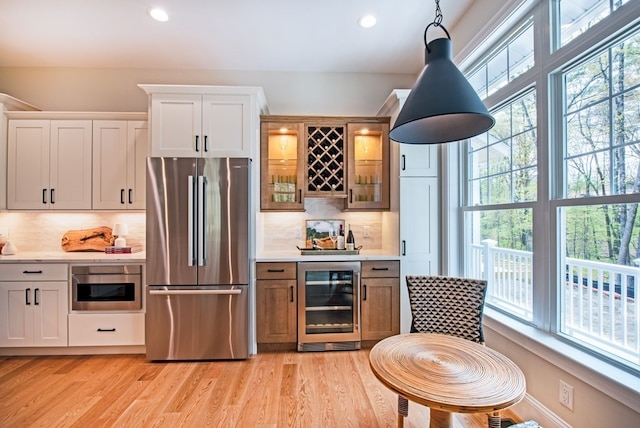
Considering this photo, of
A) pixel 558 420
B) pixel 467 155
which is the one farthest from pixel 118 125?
pixel 558 420

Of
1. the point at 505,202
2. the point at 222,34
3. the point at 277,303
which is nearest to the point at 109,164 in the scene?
the point at 222,34

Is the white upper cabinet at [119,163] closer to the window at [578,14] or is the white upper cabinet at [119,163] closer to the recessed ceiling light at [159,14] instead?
the recessed ceiling light at [159,14]

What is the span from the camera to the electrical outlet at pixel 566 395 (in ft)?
5.37

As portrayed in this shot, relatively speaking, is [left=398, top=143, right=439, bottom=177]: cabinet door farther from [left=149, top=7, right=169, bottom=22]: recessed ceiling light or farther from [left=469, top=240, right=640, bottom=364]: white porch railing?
[left=149, top=7, right=169, bottom=22]: recessed ceiling light

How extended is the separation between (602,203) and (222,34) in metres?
3.29

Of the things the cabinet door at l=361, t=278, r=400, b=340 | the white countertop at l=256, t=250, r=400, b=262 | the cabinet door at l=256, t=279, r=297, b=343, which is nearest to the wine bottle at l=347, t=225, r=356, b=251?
the white countertop at l=256, t=250, r=400, b=262

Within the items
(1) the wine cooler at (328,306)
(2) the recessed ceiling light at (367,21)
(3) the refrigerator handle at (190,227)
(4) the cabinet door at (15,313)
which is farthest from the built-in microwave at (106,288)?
(2) the recessed ceiling light at (367,21)

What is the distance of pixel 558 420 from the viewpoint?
1.71 meters

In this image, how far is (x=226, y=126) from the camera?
299cm

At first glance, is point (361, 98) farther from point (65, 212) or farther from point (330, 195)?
point (65, 212)

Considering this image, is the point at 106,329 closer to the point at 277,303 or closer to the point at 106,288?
the point at 106,288

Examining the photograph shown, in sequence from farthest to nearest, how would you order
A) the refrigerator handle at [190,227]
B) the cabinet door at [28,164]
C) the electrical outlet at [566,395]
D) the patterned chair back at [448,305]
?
1. the cabinet door at [28,164]
2. the refrigerator handle at [190,227]
3. the patterned chair back at [448,305]
4. the electrical outlet at [566,395]

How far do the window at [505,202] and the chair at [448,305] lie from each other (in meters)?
0.56

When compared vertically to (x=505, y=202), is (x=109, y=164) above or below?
above
